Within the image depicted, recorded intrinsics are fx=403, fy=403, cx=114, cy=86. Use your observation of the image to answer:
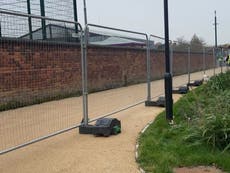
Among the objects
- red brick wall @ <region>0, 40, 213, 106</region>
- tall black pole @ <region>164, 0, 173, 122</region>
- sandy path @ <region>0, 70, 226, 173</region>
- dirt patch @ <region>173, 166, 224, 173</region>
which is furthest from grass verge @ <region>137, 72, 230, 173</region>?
red brick wall @ <region>0, 40, 213, 106</region>

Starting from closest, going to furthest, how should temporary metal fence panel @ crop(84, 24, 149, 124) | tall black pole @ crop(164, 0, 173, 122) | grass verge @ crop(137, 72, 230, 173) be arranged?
1. grass verge @ crop(137, 72, 230, 173)
2. tall black pole @ crop(164, 0, 173, 122)
3. temporary metal fence panel @ crop(84, 24, 149, 124)

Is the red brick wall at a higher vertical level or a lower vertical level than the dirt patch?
higher

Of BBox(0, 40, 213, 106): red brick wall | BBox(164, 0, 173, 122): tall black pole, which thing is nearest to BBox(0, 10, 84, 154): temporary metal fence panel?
BBox(0, 40, 213, 106): red brick wall

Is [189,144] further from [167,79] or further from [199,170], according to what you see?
[167,79]

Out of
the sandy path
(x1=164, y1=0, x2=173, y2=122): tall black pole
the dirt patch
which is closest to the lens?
the dirt patch

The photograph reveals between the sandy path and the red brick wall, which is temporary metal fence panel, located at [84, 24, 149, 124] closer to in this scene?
the red brick wall

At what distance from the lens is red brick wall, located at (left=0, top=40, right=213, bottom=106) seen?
7777 millimetres

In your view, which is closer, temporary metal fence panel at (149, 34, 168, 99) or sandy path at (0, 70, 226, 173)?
sandy path at (0, 70, 226, 173)

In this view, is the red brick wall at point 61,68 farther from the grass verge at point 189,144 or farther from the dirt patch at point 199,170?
the dirt patch at point 199,170

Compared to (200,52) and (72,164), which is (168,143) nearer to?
(72,164)

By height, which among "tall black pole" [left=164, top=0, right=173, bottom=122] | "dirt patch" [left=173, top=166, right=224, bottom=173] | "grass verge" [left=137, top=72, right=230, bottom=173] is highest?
"tall black pole" [left=164, top=0, right=173, bottom=122]

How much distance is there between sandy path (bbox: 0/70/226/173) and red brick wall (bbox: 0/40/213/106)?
0.46 m

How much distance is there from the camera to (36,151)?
6.28m

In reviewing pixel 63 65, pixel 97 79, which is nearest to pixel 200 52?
pixel 97 79
